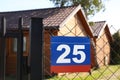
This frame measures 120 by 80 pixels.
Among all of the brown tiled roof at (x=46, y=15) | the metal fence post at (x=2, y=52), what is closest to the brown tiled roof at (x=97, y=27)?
the brown tiled roof at (x=46, y=15)

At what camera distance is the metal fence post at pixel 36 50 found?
222 cm

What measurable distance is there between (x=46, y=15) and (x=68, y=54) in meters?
16.5

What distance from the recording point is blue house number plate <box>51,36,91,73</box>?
7.93 feet

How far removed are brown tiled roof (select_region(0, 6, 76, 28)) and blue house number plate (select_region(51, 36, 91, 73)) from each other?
13.6m

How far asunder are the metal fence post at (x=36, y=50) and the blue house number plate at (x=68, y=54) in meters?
0.18

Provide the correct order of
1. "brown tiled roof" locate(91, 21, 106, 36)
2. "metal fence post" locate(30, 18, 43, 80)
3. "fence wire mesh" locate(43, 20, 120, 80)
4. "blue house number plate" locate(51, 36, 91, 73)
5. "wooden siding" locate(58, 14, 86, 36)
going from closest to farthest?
1. "metal fence post" locate(30, 18, 43, 80)
2. "blue house number plate" locate(51, 36, 91, 73)
3. "fence wire mesh" locate(43, 20, 120, 80)
4. "wooden siding" locate(58, 14, 86, 36)
5. "brown tiled roof" locate(91, 21, 106, 36)

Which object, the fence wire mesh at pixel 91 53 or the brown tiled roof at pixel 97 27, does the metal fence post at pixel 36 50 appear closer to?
the fence wire mesh at pixel 91 53

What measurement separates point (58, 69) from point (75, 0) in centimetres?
2593

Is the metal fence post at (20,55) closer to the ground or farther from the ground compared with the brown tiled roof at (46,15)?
closer to the ground

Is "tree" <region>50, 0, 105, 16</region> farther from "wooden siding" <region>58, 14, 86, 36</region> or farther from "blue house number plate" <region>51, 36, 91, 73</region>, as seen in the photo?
"blue house number plate" <region>51, 36, 91, 73</region>

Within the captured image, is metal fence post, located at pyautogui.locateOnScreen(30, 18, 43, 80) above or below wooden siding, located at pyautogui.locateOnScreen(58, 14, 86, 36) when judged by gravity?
below

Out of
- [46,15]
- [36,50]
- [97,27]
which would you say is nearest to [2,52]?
[36,50]

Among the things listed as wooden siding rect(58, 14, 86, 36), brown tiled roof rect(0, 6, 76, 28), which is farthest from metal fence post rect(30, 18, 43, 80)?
wooden siding rect(58, 14, 86, 36)

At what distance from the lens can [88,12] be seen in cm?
2861
